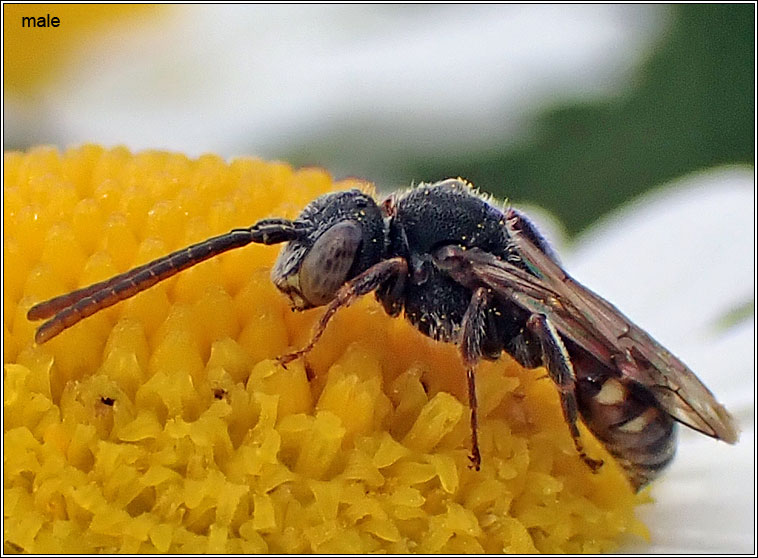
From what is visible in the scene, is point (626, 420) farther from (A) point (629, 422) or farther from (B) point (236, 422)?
(B) point (236, 422)

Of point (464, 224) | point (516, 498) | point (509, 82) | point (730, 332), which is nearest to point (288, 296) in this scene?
point (464, 224)

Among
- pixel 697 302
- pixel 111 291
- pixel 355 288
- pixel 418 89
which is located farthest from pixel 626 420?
pixel 418 89

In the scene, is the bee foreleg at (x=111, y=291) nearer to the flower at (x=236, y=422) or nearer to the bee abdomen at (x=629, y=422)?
the flower at (x=236, y=422)

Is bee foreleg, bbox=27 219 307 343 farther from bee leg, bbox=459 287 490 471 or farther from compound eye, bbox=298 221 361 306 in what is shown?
bee leg, bbox=459 287 490 471

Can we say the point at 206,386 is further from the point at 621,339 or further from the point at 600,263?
the point at 600,263

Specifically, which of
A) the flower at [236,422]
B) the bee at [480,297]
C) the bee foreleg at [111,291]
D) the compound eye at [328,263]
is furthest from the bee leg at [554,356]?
the bee foreleg at [111,291]

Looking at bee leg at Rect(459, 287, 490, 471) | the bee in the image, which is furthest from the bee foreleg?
bee leg at Rect(459, 287, 490, 471)
